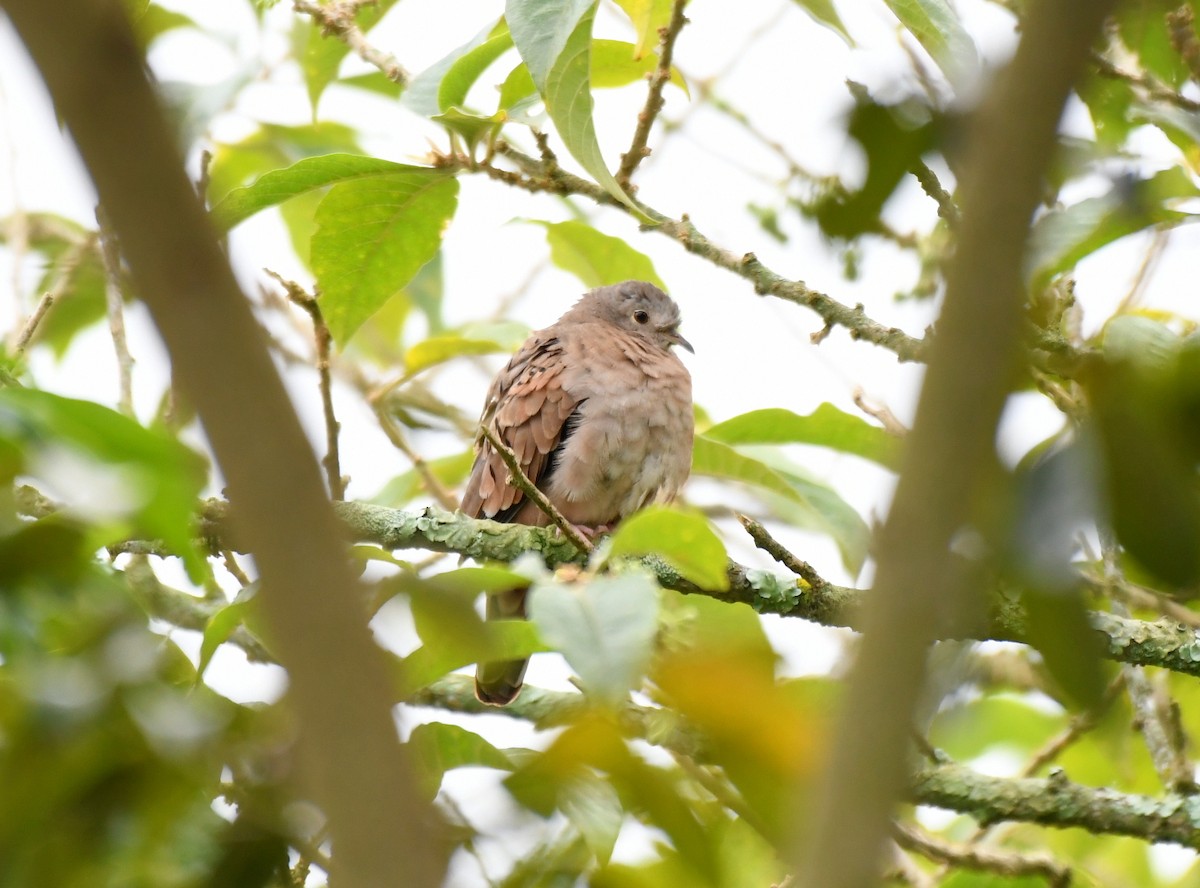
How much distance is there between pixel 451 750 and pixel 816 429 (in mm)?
2355

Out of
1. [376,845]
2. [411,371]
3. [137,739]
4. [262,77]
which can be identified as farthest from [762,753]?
[262,77]

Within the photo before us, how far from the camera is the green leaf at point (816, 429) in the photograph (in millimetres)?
4121

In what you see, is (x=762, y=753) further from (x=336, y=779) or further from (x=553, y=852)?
(x=336, y=779)

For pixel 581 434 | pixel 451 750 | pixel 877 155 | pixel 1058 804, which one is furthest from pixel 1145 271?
pixel 877 155

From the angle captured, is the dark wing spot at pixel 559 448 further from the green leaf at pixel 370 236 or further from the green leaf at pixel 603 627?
the green leaf at pixel 603 627

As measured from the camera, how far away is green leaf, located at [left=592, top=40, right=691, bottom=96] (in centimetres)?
373

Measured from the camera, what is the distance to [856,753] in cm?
90

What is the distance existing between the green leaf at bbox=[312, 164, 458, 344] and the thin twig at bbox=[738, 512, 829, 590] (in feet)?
3.89

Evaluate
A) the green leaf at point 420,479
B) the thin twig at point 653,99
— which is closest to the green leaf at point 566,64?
the thin twig at point 653,99

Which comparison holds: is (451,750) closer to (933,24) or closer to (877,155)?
(877,155)

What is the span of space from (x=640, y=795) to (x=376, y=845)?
360mm

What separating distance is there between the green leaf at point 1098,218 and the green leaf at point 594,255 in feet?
7.17

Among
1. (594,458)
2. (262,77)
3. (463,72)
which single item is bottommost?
(594,458)

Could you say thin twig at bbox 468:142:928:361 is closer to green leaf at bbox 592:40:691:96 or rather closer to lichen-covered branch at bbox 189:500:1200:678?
green leaf at bbox 592:40:691:96
